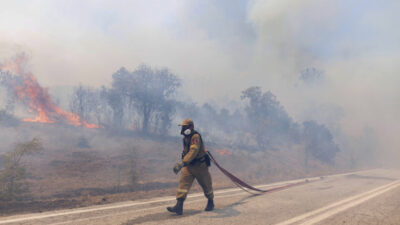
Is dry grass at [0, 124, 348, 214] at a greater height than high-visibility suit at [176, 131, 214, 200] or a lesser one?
lesser

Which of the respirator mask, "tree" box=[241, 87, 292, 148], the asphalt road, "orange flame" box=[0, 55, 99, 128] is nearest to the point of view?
the asphalt road

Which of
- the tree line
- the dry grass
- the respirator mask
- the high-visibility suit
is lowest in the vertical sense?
the dry grass

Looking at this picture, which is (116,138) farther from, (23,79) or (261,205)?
(261,205)

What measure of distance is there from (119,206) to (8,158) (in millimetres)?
5636

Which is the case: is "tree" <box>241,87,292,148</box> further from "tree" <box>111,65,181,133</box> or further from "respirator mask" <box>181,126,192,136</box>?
"respirator mask" <box>181,126,192,136</box>

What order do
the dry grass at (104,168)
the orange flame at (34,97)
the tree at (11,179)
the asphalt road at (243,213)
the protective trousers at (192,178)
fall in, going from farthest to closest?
the orange flame at (34,97) < the dry grass at (104,168) < the tree at (11,179) < the protective trousers at (192,178) < the asphalt road at (243,213)

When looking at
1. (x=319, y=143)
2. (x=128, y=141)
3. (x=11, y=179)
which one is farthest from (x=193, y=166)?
(x=319, y=143)

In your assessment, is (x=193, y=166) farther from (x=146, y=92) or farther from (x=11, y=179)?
(x=146, y=92)

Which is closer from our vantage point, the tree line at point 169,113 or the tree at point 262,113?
the tree line at point 169,113

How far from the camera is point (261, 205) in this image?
6.45 meters

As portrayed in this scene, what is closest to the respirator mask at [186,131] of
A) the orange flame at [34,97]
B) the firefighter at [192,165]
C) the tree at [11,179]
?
the firefighter at [192,165]

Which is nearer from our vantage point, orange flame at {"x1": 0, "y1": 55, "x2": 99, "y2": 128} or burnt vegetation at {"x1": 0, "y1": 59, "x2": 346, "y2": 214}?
burnt vegetation at {"x1": 0, "y1": 59, "x2": 346, "y2": 214}

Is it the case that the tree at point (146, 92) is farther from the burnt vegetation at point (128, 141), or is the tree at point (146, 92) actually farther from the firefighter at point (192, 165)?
the firefighter at point (192, 165)

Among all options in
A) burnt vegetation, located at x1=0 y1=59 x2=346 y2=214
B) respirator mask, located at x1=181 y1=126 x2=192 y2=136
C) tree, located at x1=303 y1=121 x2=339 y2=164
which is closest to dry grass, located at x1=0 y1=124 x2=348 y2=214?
burnt vegetation, located at x1=0 y1=59 x2=346 y2=214
